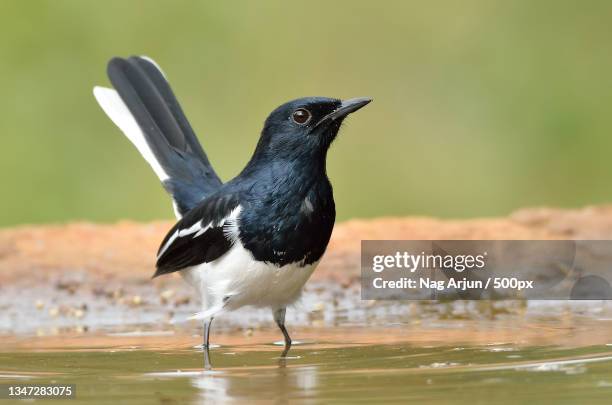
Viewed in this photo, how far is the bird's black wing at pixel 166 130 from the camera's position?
6.38 meters

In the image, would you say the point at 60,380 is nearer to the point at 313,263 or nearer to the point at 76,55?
the point at 313,263

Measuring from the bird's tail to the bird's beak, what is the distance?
1184 mm

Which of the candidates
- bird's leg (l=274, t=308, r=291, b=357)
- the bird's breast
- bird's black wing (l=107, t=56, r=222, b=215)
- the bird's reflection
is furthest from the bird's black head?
the bird's reflection

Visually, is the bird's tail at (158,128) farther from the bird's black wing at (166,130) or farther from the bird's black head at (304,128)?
the bird's black head at (304,128)

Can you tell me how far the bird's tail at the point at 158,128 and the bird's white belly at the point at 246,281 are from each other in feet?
3.27

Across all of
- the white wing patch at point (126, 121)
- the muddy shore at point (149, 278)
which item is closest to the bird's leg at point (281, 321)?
the muddy shore at point (149, 278)

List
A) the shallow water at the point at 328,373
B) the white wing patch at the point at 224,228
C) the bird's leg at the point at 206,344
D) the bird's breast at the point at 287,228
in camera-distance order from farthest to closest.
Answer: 1. the white wing patch at the point at 224,228
2. the bird's breast at the point at 287,228
3. the bird's leg at the point at 206,344
4. the shallow water at the point at 328,373

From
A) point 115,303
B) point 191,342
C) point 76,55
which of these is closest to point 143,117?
point 115,303

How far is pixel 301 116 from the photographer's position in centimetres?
542

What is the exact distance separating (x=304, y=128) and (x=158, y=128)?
151 cm

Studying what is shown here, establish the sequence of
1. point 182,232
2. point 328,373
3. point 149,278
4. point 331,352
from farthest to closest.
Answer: point 149,278 < point 182,232 < point 331,352 < point 328,373

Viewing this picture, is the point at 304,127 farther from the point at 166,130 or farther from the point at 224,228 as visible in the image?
the point at 166,130

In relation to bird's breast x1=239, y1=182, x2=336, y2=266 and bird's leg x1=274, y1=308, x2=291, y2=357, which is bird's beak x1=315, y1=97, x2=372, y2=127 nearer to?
bird's breast x1=239, y1=182, x2=336, y2=266

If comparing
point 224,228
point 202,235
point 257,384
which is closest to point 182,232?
point 202,235
